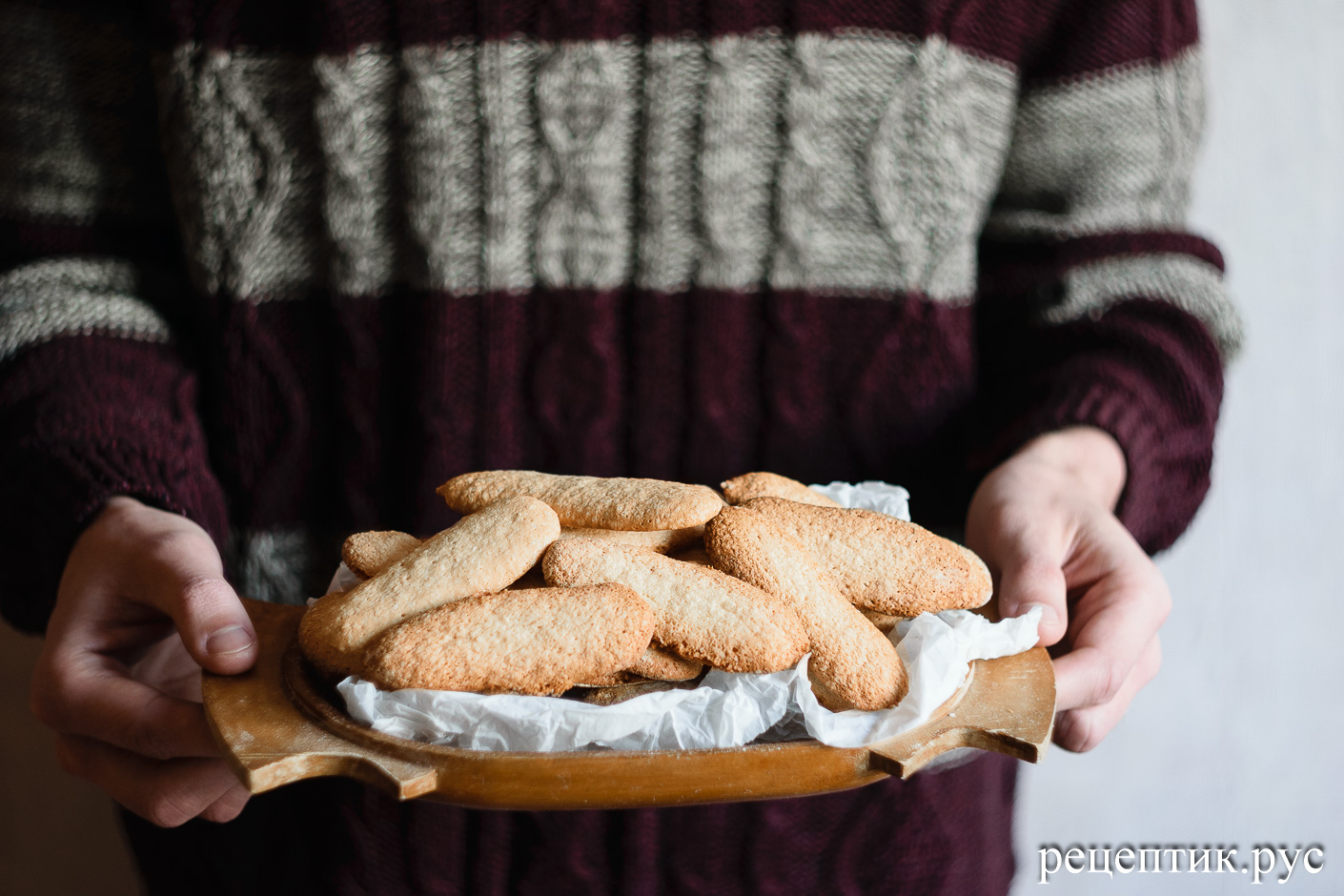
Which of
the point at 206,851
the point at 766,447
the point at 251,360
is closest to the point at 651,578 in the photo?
the point at 766,447

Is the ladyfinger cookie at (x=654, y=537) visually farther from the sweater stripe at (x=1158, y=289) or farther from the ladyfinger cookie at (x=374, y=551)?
the sweater stripe at (x=1158, y=289)

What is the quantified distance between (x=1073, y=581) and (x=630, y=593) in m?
0.30

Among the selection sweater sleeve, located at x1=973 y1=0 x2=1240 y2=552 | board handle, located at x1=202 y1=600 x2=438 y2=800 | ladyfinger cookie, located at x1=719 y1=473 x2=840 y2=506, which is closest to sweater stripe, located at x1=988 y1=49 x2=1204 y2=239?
sweater sleeve, located at x1=973 y1=0 x2=1240 y2=552

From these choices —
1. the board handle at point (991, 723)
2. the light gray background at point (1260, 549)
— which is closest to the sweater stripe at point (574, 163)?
the board handle at point (991, 723)

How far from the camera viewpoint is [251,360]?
0.61 m

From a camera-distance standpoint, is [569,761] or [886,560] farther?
[886,560]

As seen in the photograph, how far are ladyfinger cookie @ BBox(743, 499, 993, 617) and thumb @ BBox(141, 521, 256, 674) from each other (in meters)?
0.25

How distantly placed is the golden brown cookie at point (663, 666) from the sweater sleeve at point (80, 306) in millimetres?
319

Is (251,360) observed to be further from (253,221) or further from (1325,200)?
(1325,200)

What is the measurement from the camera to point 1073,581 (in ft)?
1.72

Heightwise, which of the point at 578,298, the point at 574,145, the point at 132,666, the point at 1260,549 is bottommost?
the point at 1260,549

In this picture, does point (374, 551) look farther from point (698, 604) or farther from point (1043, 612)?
point (1043, 612)

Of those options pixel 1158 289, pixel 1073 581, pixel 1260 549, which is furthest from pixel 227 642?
pixel 1260 549

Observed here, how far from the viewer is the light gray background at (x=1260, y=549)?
946 millimetres
